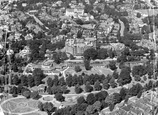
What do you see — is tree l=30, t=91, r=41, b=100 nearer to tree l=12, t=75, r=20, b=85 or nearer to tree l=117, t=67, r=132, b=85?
tree l=12, t=75, r=20, b=85

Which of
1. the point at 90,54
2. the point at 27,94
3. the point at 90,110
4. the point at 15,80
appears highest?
the point at 90,54

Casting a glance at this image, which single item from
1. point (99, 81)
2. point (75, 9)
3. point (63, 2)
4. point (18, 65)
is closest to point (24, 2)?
point (63, 2)

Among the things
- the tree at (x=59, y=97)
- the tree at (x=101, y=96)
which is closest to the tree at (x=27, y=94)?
the tree at (x=59, y=97)

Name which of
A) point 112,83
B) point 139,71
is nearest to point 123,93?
point 112,83

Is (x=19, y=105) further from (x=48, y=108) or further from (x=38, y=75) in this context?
(x=38, y=75)

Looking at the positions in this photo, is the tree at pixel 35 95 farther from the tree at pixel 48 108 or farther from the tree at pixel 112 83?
the tree at pixel 112 83

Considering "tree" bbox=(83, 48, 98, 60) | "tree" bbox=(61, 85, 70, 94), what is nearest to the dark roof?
"tree" bbox=(61, 85, 70, 94)

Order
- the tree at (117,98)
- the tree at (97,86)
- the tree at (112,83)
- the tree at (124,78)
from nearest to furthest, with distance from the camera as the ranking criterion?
the tree at (117,98), the tree at (97,86), the tree at (112,83), the tree at (124,78)

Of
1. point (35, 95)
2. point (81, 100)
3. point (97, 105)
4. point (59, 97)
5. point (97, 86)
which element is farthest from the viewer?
point (97, 86)

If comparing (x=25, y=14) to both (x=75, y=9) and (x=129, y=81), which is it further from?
(x=129, y=81)

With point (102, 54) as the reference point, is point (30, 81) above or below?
below

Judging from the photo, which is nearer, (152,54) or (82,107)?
(82,107)
